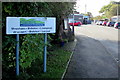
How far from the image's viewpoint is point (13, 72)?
530 centimetres

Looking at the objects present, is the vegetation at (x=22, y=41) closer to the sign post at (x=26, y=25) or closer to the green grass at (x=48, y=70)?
the sign post at (x=26, y=25)

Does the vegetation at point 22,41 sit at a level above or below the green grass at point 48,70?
above

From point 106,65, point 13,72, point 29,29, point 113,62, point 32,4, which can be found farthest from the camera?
point 113,62

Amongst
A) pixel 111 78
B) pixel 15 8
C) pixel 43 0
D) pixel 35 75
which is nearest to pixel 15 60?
pixel 35 75

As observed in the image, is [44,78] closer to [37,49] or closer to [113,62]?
[37,49]

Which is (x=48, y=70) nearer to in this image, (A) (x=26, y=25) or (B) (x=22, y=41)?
(B) (x=22, y=41)

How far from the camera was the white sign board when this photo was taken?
4.64 m

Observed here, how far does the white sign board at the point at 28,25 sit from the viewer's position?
15.2ft

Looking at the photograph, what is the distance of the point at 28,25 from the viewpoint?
4.95 metres

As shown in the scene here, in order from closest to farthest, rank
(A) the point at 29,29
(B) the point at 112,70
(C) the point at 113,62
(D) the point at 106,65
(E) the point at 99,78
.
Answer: (A) the point at 29,29 → (E) the point at 99,78 → (B) the point at 112,70 → (D) the point at 106,65 → (C) the point at 113,62

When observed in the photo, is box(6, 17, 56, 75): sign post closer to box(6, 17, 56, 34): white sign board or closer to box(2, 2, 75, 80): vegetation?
box(6, 17, 56, 34): white sign board

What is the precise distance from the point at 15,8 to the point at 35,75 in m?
2.21

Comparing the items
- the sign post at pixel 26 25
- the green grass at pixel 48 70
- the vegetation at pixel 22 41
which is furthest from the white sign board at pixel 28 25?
the green grass at pixel 48 70

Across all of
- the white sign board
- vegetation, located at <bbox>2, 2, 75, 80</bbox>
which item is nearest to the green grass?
vegetation, located at <bbox>2, 2, 75, 80</bbox>
